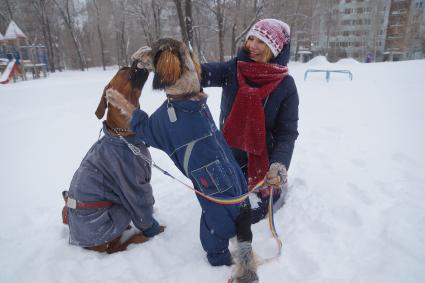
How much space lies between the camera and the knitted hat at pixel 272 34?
7.09 ft

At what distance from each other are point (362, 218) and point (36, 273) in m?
2.69

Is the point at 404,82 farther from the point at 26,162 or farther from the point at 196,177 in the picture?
the point at 26,162

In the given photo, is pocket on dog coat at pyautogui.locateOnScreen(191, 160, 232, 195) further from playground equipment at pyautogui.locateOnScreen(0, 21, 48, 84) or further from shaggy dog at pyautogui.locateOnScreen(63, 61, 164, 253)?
playground equipment at pyautogui.locateOnScreen(0, 21, 48, 84)

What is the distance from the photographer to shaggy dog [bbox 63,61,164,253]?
6.80ft

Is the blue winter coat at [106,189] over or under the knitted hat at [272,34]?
under

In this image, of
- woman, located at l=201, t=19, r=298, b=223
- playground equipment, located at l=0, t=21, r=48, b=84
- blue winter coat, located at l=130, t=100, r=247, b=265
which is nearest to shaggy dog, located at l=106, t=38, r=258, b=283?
blue winter coat, located at l=130, t=100, r=247, b=265

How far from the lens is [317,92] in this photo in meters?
8.89

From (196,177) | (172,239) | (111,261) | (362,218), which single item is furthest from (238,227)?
(362,218)

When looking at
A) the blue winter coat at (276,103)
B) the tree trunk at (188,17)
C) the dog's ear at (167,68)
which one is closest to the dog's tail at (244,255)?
the blue winter coat at (276,103)

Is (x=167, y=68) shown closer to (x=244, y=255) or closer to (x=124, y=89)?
(x=124, y=89)

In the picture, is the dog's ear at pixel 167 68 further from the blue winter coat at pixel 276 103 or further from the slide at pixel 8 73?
the slide at pixel 8 73

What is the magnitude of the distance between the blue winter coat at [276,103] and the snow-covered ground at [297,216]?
71cm

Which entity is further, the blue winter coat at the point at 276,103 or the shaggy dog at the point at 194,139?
the blue winter coat at the point at 276,103

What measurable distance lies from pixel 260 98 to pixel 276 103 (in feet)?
0.62
